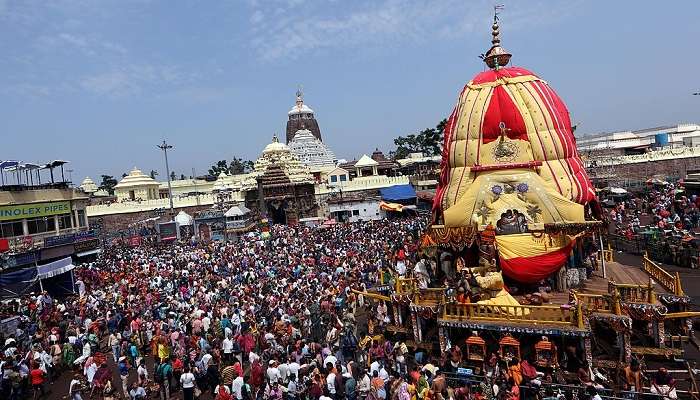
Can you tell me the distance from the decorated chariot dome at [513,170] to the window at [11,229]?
76.4ft

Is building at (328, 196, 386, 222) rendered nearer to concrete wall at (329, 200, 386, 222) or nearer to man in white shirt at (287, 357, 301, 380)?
concrete wall at (329, 200, 386, 222)

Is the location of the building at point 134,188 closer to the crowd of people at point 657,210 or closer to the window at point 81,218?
the window at point 81,218

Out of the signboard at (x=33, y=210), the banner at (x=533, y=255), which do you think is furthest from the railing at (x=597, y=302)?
the signboard at (x=33, y=210)

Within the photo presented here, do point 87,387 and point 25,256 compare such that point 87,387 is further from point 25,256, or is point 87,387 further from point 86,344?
point 25,256

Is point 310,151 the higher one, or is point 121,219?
point 310,151

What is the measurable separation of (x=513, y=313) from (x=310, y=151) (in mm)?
54003

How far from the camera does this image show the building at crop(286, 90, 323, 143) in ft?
231

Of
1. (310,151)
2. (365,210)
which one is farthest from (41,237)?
(310,151)

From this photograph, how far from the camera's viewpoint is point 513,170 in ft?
45.8

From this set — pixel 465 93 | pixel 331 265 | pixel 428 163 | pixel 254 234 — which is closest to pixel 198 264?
pixel 331 265

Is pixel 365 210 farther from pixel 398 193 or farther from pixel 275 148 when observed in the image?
pixel 275 148

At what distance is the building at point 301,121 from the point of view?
2772 inches

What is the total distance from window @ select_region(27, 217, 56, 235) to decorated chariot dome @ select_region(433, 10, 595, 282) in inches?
932

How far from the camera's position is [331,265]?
21609mm
